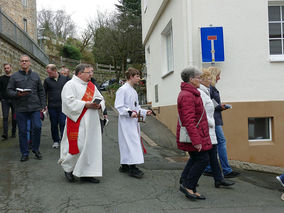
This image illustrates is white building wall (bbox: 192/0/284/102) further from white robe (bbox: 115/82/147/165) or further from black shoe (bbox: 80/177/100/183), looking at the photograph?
black shoe (bbox: 80/177/100/183)

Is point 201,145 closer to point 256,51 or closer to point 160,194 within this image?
point 160,194

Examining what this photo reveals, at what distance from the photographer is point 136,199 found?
4.57m

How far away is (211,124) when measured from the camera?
15.9 feet

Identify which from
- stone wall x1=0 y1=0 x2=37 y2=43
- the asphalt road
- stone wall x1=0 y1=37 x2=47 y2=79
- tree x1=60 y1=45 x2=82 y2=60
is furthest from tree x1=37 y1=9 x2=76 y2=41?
the asphalt road

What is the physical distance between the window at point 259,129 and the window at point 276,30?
74.7 inches

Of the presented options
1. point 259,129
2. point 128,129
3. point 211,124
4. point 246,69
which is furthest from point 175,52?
point 211,124

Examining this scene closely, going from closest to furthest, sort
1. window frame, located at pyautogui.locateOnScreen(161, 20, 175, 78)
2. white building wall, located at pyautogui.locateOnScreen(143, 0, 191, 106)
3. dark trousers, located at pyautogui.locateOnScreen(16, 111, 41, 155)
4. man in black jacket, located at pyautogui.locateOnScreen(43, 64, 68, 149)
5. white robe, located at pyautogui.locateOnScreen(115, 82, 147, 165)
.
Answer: white robe, located at pyautogui.locateOnScreen(115, 82, 147, 165) < dark trousers, located at pyautogui.locateOnScreen(16, 111, 41, 155) < man in black jacket, located at pyautogui.locateOnScreen(43, 64, 68, 149) < white building wall, located at pyautogui.locateOnScreen(143, 0, 191, 106) < window frame, located at pyautogui.locateOnScreen(161, 20, 175, 78)

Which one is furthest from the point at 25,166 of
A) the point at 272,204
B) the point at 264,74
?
the point at 264,74

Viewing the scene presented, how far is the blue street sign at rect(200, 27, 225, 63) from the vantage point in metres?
7.97

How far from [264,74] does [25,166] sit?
630cm

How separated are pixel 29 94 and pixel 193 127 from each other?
3.80 meters

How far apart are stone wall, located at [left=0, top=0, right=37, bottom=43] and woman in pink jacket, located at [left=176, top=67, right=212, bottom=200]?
89.8ft

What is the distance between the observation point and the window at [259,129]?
866 centimetres

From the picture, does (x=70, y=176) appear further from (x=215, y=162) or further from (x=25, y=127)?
(x=215, y=162)
